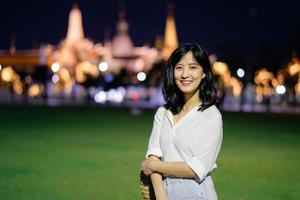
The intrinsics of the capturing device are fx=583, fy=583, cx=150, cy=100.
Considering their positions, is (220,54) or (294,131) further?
(220,54)

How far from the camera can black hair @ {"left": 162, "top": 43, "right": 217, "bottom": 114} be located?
328 centimetres

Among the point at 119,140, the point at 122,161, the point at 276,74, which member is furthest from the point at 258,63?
the point at 122,161

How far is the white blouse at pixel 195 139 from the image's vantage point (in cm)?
312

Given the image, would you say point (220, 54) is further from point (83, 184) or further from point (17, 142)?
point (83, 184)

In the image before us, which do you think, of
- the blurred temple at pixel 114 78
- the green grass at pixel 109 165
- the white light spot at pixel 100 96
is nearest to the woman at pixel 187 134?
the green grass at pixel 109 165

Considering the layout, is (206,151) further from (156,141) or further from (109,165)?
(109,165)

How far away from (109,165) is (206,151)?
8437 millimetres

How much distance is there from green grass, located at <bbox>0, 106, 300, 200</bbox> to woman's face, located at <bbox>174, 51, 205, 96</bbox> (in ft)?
16.2

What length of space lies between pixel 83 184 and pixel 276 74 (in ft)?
191

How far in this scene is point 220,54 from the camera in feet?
233

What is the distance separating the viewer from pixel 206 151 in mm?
3125

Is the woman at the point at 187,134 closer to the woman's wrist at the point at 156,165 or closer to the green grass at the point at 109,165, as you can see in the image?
the woman's wrist at the point at 156,165

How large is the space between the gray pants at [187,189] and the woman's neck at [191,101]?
41 cm

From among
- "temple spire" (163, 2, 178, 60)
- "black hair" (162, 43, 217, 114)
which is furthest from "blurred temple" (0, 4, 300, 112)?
"black hair" (162, 43, 217, 114)
